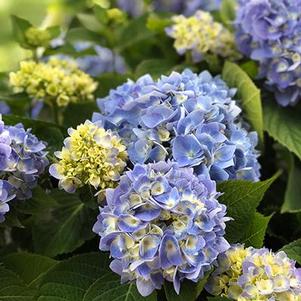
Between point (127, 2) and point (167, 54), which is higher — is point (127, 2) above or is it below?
below

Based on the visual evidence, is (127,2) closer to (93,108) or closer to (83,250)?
(93,108)

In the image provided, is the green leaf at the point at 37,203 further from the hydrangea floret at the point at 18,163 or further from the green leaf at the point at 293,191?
the green leaf at the point at 293,191

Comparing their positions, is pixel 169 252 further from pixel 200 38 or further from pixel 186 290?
pixel 200 38

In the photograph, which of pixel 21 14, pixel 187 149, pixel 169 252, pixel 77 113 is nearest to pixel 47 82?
pixel 77 113

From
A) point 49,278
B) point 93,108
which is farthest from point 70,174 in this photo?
point 93,108

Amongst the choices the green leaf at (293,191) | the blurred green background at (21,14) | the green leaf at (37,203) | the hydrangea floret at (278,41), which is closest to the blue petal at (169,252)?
the green leaf at (37,203)

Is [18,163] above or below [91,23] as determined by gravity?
above

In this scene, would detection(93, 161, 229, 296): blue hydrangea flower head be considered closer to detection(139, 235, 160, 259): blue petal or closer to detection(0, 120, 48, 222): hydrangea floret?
detection(139, 235, 160, 259): blue petal
